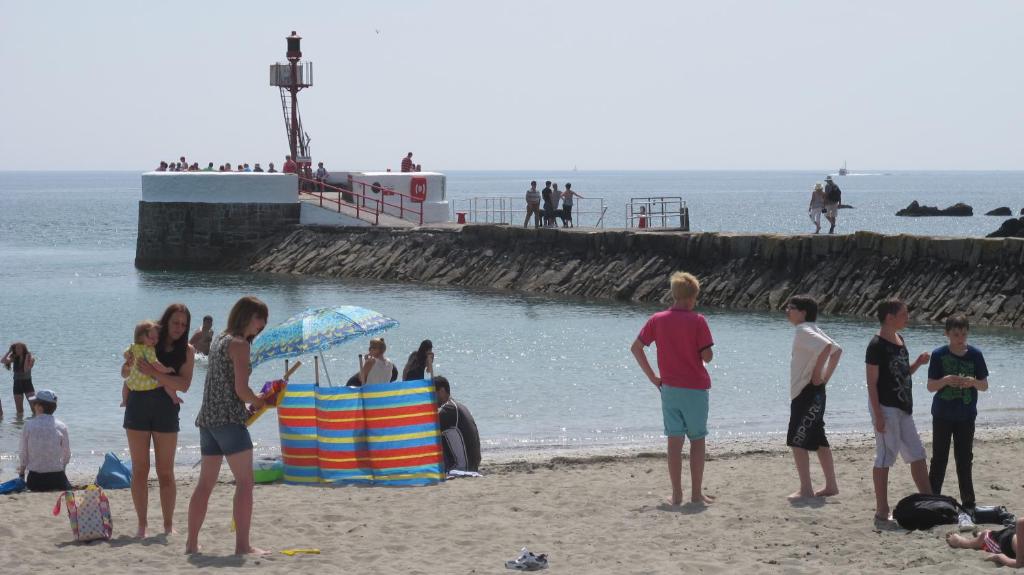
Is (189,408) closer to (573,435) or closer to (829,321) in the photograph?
(573,435)

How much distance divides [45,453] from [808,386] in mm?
5763

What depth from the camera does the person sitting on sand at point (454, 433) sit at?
1078 centimetres

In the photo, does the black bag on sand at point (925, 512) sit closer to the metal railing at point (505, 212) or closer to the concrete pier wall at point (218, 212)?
the metal railing at point (505, 212)

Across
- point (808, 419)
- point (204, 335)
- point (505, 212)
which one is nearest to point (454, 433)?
point (808, 419)

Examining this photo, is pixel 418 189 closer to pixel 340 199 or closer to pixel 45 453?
pixel 340 199

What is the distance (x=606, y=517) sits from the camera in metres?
8.84

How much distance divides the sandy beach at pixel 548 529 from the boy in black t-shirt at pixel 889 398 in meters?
0.41

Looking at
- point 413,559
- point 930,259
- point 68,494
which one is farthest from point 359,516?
point 930,259

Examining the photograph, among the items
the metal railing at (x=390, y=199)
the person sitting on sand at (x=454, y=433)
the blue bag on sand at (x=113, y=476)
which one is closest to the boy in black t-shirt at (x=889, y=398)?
the person sitting on sand at (x=454, y=433)

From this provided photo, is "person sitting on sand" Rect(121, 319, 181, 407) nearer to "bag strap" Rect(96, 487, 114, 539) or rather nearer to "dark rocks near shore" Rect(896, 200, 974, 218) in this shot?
"bag strap" Rect(96, 487, 114, 539)

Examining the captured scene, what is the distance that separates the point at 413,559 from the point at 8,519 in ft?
9.75

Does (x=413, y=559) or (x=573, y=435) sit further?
(x=573, y=435)

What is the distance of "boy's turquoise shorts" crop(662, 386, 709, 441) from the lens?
879 centimetres

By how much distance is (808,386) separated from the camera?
29.3 ft
